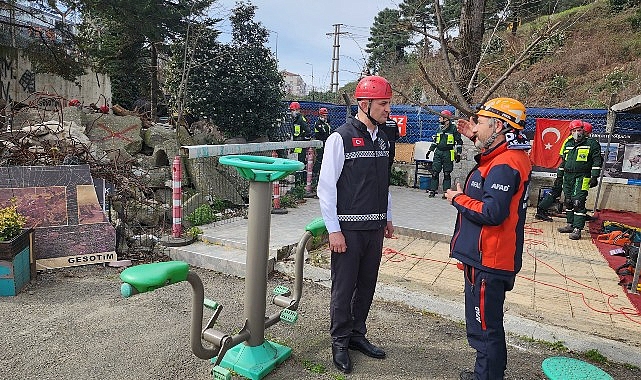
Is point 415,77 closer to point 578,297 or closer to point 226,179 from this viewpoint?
point 226,179

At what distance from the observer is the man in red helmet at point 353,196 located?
3127 mm

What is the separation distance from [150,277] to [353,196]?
57.6 inches

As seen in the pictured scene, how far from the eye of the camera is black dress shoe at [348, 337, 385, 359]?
3.42 meters

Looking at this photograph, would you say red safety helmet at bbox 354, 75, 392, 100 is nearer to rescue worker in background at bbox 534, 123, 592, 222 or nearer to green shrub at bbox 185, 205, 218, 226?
green shrub at bbox 185, 205, 218, 226

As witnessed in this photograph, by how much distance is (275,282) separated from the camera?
16.6 ft

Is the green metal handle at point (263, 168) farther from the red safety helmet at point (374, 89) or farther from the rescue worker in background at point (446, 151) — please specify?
the rescue worker in background at point (446, 151)

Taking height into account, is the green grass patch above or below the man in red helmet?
below

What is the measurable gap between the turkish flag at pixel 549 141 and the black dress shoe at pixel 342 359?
895cm

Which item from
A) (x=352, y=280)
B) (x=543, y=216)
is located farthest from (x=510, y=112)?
(x=543, y=216)

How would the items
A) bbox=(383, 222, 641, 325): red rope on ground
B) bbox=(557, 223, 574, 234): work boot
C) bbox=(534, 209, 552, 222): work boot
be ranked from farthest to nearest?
bbox=(534, 209, 552, 222): work boot → bbox=(557, 223, 574, 234): work boot → bbox=(383, 222, 641, 325): red rope on ground

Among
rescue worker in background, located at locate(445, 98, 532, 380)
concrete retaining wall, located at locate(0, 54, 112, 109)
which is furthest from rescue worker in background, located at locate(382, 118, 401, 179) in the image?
concrete retaining wall, located at locate(0, 54, 112, 109)

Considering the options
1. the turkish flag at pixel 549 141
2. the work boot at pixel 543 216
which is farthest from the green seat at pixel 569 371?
the turkish flag at pixel 549 141

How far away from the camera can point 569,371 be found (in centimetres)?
273

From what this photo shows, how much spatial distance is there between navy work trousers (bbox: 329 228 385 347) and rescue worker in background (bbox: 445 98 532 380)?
69 cm
